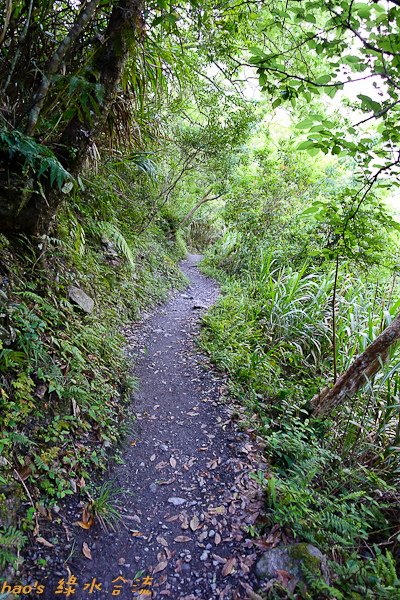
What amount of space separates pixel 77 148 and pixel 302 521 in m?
3.60

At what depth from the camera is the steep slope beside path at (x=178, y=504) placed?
2105 mm

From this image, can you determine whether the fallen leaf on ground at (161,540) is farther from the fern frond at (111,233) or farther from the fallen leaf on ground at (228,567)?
the fern frond at (111,233)

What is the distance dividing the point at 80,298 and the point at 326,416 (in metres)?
3.14

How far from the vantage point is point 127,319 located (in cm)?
521

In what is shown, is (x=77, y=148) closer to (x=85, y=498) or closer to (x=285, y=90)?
(x=285, y=90)

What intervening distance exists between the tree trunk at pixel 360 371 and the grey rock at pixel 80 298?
297 cm

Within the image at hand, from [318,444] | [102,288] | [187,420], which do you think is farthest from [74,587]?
[102,288]

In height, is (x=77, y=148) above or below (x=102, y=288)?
above

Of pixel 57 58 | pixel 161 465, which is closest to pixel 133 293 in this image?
pixel 161 465

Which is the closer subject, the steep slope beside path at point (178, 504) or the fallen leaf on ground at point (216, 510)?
the steep slope beside path at point (178, 504)

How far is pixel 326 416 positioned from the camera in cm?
350

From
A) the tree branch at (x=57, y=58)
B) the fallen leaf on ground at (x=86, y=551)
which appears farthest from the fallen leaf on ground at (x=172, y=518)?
the tree branch at (x=57, y=58)

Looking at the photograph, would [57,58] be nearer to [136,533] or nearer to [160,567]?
[136,533]

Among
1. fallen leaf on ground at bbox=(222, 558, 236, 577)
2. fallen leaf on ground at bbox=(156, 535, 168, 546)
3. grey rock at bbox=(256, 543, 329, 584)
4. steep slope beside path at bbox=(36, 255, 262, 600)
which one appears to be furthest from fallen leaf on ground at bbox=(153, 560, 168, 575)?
grey rock at bbox=(256, 543, 329, 584)
